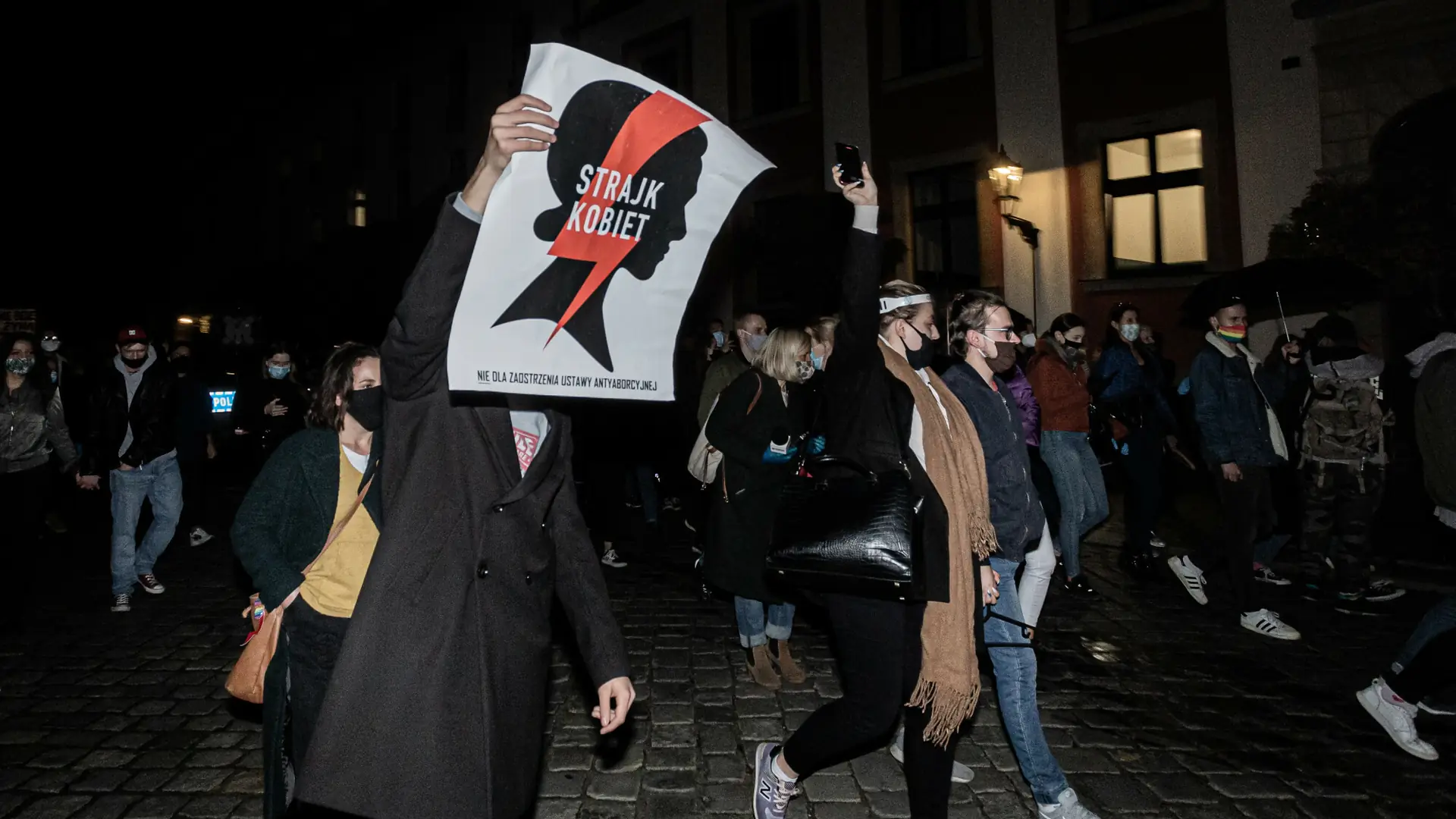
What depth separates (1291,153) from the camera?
39.1 ft

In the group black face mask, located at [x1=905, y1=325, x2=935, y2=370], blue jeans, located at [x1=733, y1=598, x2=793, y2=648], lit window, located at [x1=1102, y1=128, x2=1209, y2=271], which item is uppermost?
lit window, located at [x1=1102, y1=128, x2=1209, y2=271]

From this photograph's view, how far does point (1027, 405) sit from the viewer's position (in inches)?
247

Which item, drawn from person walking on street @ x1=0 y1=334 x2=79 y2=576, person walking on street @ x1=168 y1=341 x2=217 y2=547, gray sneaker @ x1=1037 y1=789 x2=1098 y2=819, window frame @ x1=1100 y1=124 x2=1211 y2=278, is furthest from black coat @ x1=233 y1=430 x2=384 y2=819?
window frame @ x1=1100 y1=124 x2=1211 y2=278

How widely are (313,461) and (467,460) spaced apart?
0.92 metres

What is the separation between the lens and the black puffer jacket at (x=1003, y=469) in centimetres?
352

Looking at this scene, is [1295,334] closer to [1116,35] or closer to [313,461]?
[1116,35]

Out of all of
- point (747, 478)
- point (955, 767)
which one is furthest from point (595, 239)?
point (955, 767)

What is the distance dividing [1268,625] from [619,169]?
573cm

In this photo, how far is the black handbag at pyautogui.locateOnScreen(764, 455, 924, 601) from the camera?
9.44 feet

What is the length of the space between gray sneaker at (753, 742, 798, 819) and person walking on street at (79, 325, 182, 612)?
19.2 ft

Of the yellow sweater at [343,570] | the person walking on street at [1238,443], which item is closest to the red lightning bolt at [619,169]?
the yellow sweater at [343,570]

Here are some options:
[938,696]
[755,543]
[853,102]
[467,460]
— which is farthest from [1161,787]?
[853,102]

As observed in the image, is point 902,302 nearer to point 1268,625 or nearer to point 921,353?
point 921,353

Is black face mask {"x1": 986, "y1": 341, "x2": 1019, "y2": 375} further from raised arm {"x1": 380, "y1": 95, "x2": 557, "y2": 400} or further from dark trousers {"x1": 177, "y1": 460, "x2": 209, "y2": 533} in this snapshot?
dark trousers {"x1": 177, "y1": 460, "x2": 209, "y2": 533}
